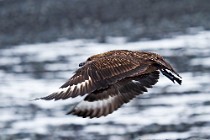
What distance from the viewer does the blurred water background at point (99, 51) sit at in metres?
9.27

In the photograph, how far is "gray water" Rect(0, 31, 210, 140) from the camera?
9.11 metres

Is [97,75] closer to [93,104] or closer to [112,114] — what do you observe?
[93,104]

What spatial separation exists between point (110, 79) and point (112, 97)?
50 cm

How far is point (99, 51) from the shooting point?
528 inches

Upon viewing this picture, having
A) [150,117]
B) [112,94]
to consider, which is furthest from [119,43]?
[112,94]

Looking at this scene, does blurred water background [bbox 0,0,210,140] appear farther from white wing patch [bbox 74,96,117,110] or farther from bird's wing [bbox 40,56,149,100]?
bird's wing [bbox 40,56,149,100]

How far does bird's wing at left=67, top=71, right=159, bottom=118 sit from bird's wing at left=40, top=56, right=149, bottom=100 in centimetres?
29

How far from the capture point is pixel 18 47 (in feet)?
47.6

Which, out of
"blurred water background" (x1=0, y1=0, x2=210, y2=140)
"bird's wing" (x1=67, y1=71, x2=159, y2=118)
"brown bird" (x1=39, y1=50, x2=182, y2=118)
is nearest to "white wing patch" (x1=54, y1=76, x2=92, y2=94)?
"brown bird" (x1=39, y1=50, x2=182, y2=118)

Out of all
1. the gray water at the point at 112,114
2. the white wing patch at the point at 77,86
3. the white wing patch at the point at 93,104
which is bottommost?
the white wing patch at the point at 93,104

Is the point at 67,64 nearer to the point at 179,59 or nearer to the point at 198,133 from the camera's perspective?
the point at 179,59

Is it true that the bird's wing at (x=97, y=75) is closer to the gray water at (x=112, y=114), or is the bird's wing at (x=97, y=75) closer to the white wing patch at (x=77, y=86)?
the white wing patch at (x=77, y=86)

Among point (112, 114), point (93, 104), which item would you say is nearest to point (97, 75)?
point (93, 104)

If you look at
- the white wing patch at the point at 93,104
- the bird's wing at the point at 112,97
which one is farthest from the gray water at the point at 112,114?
the white wing patch at the point at 93,104
